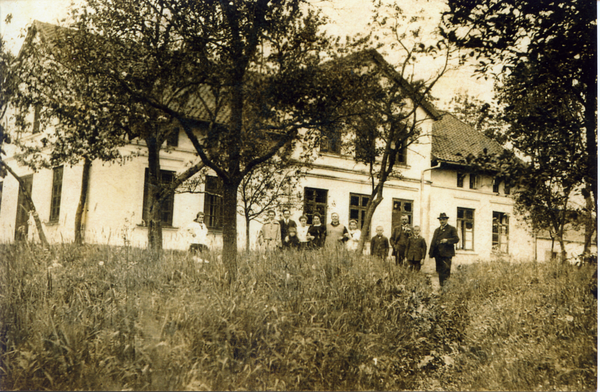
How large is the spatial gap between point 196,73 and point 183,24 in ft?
1.21

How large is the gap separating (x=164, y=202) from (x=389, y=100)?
203 centimetres

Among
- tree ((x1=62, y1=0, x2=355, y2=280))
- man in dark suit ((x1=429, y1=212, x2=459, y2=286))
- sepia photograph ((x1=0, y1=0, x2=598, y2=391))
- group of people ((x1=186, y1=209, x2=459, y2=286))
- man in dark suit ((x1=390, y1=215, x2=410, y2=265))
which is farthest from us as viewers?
man in dark suit ((x1=429, y1=212, x2=459, y2=286))

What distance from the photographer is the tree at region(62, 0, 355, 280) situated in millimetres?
3729

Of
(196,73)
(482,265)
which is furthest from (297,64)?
(482,265)

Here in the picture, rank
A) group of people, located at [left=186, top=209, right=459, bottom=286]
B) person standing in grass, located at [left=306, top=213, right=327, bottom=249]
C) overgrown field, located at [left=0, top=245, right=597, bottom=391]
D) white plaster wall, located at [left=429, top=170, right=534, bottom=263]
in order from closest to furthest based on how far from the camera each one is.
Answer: overgrown field, located at [left=0, top=245, right=597, bottom=391] < group of people, located at [left=186, top=209, right=459, bottom=286] < white plaster wall, located at [left=429, top=170, right=534, bottom=263] < person standing in grass, located at [left=306, top=213, right=327, bottom=249]

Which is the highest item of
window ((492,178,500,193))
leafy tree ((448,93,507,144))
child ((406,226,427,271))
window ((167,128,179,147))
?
leafy tree ((448,93,507,144))

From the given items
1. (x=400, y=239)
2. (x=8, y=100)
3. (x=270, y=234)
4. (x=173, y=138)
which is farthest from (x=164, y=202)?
(x=400, y=239)

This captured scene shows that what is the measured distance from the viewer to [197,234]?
3869mm

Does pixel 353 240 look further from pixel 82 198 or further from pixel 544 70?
pixel 82 198

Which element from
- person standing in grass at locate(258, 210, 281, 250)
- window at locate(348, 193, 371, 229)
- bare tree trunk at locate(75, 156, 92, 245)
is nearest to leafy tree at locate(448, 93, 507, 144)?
window at locate(348, 193, 371, 229)

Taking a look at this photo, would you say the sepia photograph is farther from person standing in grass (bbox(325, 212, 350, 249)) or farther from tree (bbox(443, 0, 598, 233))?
person standing in grass (bbox(325, 212, 350, 249))

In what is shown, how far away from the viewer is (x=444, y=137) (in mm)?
4203

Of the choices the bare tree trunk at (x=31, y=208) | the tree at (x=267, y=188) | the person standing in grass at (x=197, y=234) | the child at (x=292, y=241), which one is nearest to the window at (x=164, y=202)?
the person standing in grass at (x=197, y=234)

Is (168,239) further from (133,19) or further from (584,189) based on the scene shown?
(584,189)
